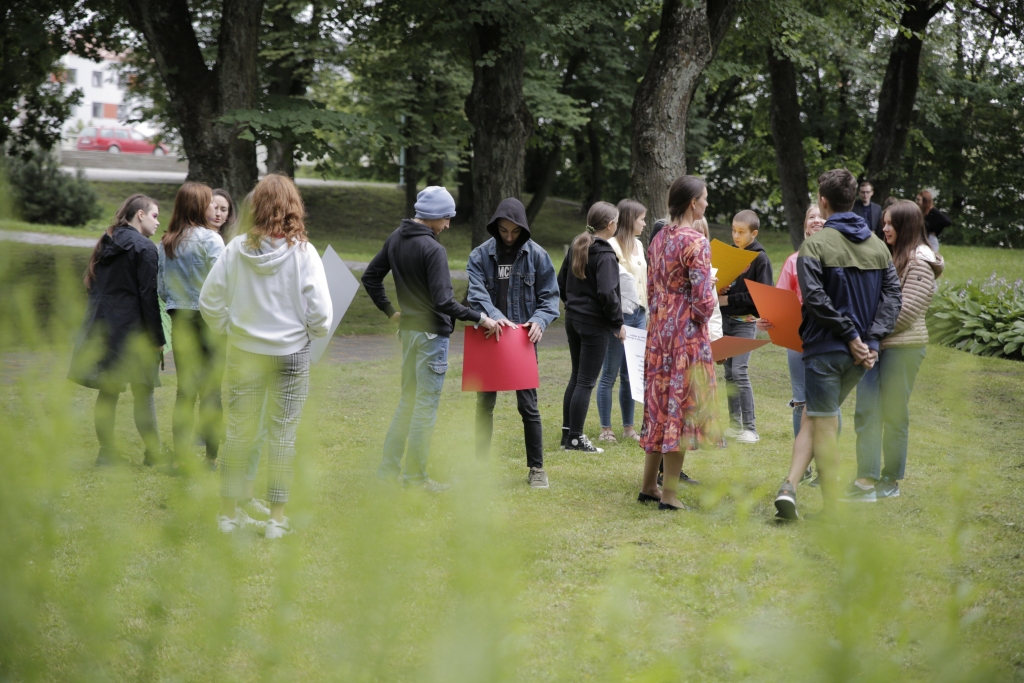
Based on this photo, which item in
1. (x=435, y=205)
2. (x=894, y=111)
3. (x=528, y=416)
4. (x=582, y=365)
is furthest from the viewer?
(x=894, y=111)

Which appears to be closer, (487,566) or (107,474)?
(487,566)

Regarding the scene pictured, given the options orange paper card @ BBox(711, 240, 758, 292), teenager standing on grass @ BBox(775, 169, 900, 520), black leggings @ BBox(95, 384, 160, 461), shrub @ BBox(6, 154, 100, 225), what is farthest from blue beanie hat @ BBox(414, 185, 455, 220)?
shrub @ BBox(6, 154, 100, 225)

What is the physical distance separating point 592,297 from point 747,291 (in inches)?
54.3

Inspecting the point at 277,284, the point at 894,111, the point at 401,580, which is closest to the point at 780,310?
the point at 277,284

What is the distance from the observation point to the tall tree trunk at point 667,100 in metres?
12.0

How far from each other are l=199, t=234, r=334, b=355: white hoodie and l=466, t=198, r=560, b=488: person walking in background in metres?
1.38

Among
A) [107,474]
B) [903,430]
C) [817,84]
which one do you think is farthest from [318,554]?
[817,84]

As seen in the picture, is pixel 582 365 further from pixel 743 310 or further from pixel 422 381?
pixel 422 381

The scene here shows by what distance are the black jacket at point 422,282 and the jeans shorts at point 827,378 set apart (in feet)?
6.93

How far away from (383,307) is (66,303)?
4180mm

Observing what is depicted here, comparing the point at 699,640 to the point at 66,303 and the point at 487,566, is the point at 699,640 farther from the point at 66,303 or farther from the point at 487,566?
the point at 66,303

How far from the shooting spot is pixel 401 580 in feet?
4.55

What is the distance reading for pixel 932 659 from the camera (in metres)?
1.40

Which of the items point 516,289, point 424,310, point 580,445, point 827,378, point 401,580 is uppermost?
point 401,580
